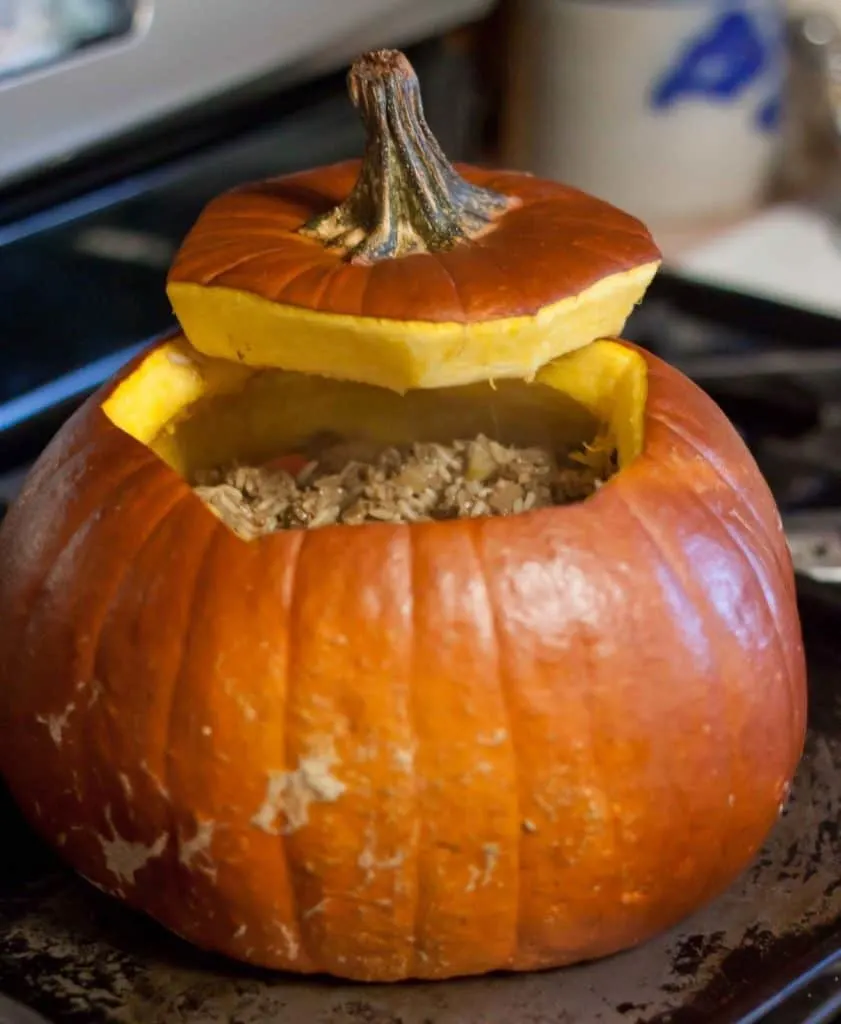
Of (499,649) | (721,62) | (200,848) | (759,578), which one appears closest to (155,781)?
(200,848)

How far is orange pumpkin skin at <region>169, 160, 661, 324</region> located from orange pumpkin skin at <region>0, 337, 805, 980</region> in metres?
0.07

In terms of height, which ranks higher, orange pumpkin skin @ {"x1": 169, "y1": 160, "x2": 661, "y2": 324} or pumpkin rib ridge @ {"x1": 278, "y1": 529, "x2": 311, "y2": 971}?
orange pumpkin skin @ {"x1": 169, "y1": 160, "x2": 661, "y2": 324}

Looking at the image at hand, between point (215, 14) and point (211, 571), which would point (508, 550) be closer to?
point (211, 571)

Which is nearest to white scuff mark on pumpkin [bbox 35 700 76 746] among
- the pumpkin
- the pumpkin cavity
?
the pumpkin

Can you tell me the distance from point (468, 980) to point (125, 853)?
148 millimetres

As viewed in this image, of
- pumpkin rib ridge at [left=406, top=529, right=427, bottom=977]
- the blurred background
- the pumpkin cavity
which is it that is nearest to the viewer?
pumpkin rib ridge at [left=406, top=529, right=427, bottom=977]

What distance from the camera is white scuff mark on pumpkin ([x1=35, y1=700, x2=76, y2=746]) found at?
54cm

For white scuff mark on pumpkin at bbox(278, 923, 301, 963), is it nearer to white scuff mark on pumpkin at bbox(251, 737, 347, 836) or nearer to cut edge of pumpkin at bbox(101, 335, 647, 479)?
white scuff mark on pumpkin at bbox(251, 737, 347, 836)

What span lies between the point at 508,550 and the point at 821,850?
0.23 m

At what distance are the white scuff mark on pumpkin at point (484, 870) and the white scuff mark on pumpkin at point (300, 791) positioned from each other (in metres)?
0.06

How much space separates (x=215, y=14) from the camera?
893mm

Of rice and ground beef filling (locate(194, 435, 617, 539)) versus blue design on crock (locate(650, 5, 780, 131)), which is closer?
rice and ground beef filling (locate(194, 435, 617, 539))

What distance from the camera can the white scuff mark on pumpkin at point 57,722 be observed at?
54cm

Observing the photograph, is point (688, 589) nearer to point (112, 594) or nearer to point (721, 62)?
point (112, 594)
